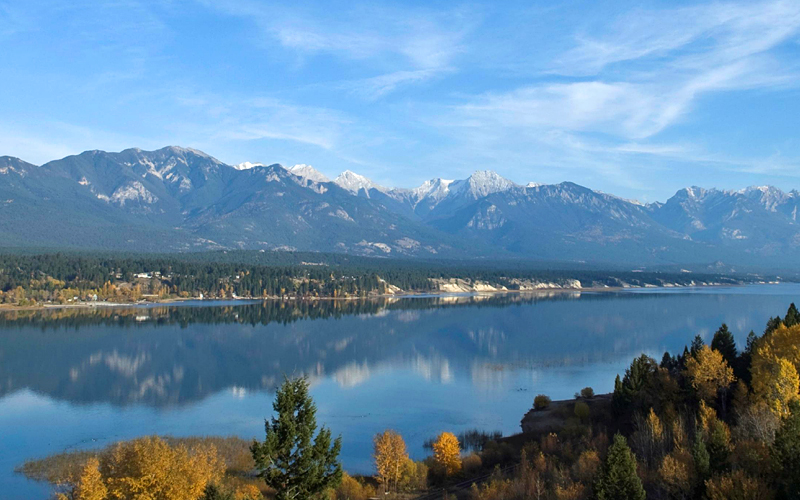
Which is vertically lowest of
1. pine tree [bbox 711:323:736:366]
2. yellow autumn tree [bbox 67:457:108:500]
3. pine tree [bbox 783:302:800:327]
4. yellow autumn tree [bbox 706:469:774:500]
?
yellow autumn tree [bbox 67:457:108:500]

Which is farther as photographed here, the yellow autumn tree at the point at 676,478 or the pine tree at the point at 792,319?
the pine tree at the point at 792,319

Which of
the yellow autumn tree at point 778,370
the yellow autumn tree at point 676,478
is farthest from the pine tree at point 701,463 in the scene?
the yellow autumn tree at point 778,370

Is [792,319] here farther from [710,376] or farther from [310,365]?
[310,365]

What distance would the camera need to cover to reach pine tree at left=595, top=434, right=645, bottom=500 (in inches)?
892

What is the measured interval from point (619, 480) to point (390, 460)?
12.1 metres

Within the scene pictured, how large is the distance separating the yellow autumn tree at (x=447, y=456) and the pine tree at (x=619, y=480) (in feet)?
37.0

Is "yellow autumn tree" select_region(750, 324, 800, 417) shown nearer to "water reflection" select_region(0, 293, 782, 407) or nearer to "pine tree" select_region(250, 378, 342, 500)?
"pine tree" select_region(250, 378, 342, 500)

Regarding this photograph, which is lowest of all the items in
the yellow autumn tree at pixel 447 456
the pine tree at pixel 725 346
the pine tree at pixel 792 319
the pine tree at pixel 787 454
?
→ the yellow autumn tree at pixel 447 456

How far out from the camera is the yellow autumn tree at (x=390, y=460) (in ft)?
104

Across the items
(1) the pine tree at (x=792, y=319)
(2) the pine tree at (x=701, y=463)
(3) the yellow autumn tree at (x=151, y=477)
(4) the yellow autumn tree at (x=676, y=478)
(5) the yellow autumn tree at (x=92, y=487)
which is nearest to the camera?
(5) the yellow autumn tree at (x=92, y=487)

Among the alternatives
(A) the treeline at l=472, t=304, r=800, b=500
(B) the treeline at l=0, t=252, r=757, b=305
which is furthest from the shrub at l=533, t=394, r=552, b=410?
(B) the treeline at l=0, t=252, r=757, b=305

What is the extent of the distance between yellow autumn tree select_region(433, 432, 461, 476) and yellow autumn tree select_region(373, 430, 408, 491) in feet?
6.79

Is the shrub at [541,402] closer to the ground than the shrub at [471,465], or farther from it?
farther from it

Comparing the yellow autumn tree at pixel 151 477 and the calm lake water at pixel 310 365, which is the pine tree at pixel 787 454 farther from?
the yellow autumn tree at pixel 151 477
